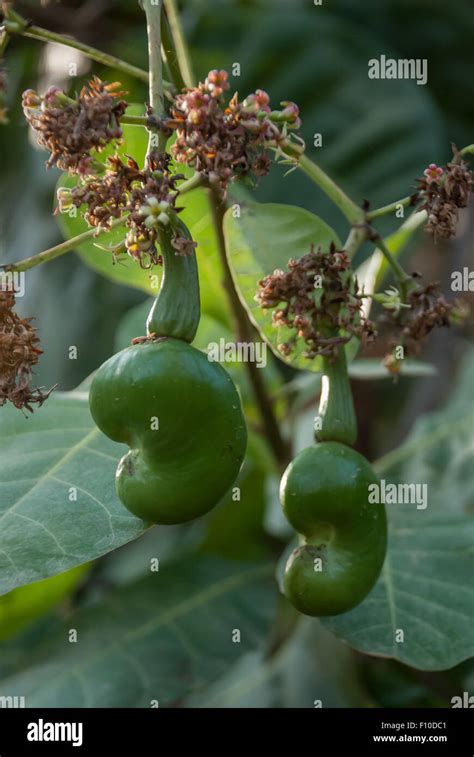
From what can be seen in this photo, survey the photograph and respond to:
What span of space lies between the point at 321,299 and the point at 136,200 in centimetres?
23

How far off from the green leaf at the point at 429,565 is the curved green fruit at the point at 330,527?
10.5 inches

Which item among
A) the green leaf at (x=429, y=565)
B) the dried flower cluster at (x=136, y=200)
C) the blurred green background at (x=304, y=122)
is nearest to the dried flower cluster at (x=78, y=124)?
the dried flower cluster at (x=136, y=200)

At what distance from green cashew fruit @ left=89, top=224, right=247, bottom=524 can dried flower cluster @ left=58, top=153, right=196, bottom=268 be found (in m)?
0.02

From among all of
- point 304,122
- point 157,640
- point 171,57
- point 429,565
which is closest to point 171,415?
point 171,57

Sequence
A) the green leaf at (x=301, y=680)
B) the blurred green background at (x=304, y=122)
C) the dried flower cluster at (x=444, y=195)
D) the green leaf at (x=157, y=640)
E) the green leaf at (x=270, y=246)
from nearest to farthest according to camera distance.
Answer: the dried flower cluster at (x=444, y=195), the green leaf at (x=270, y=246), the green leaf at (x=157, y=640), the green leaf at (x=301, y=680), the blurred green background at (x=304, y=122)

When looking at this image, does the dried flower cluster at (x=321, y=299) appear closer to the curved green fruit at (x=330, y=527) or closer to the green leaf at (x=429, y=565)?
the curved green fruit at (x=330, y=527)

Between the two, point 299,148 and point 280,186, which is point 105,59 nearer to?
point 299,148

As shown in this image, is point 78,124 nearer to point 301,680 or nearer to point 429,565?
point 429,565

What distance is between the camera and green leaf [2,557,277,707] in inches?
63.1

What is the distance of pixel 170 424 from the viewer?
0.92m

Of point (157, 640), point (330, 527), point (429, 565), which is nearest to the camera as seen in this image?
point (330, 527)

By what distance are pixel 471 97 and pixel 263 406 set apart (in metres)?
1.54

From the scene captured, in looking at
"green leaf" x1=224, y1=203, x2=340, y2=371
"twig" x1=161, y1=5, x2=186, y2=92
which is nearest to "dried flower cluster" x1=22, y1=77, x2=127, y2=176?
"twig" x1=161, y1=5, x2=186, y2=92

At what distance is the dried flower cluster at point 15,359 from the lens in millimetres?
1010
